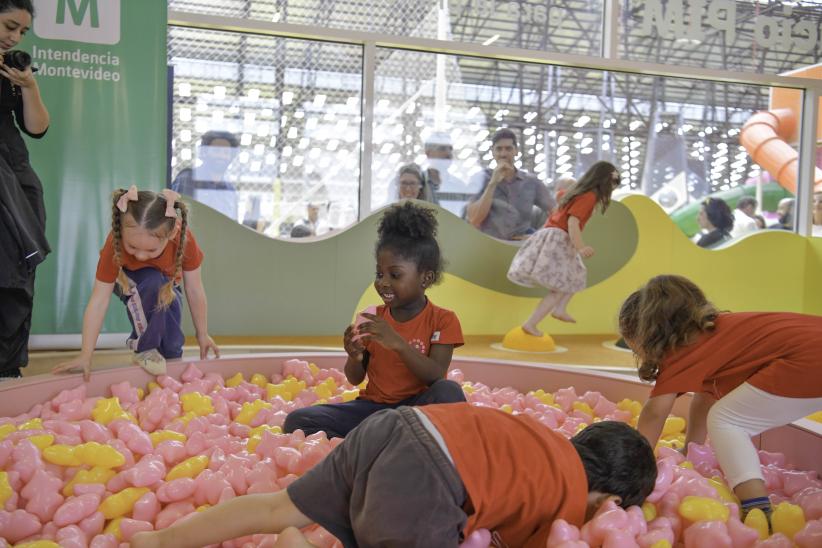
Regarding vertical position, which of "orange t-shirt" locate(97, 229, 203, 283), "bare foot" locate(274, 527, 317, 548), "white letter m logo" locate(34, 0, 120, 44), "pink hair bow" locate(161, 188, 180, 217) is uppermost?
"white letter m logo" locate(34, 0, 120, 44)

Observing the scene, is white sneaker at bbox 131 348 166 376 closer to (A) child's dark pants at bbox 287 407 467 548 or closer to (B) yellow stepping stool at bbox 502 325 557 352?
(A) child's dark pants at bbox 287 407 467 548

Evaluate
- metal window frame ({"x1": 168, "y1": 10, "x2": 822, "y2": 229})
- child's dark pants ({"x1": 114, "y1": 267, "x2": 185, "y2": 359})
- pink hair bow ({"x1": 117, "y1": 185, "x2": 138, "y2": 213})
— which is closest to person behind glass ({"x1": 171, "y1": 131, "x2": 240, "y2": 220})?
metal window frame ({"x1": 168, "y1": 10, "x2": 822, "y2": 229})

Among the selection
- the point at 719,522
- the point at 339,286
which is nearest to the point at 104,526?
the point at 719,522

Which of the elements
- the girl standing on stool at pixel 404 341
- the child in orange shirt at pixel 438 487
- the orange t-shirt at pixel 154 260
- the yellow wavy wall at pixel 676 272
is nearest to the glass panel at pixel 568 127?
the yellow wavy wall at pixel 676 272

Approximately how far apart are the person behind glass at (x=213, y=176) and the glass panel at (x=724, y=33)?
2.32 meters

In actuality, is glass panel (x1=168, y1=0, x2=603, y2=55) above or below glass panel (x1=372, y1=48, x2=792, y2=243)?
above

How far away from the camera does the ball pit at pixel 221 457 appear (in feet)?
4.13

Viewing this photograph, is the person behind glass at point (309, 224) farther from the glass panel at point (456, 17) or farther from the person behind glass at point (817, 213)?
the person behind glass at point (817, 213)

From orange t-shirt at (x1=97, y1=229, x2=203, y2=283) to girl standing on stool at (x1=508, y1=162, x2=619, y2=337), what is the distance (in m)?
1.87

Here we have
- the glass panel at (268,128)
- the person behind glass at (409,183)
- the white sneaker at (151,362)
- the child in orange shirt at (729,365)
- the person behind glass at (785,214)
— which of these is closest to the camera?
the child in orange shirt at (729,365)

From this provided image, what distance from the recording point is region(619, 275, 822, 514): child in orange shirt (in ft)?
4.94

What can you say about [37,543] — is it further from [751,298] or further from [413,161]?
[751,298]

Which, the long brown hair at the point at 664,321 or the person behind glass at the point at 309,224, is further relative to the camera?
the person behind glass at the point at 309,224

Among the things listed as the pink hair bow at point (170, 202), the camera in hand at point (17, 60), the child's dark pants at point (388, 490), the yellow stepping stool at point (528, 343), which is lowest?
the yellow stepping stool at point (528, 343)
